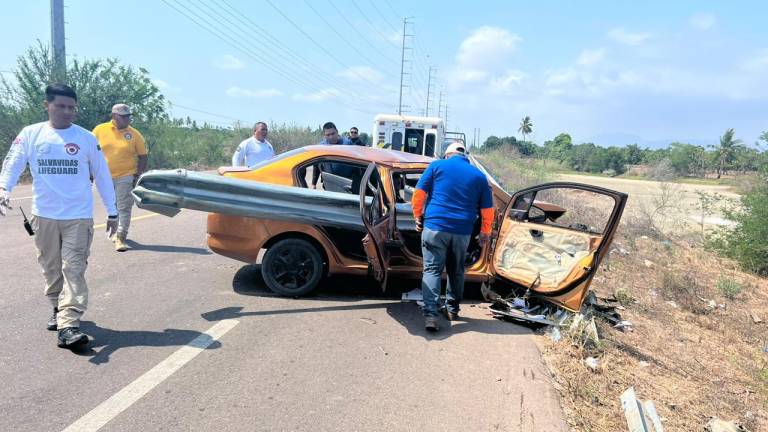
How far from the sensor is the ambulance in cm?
1909

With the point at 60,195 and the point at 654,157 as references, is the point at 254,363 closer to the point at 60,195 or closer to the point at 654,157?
the point at 60,195

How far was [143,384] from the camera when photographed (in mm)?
3336

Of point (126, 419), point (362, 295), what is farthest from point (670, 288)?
point (126, 419)

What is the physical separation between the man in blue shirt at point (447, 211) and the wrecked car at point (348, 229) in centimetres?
44

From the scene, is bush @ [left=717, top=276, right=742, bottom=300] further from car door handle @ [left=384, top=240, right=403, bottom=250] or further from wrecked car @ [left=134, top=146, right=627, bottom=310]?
car door handle @ [left=384, top=240, right=403, bottom=250]

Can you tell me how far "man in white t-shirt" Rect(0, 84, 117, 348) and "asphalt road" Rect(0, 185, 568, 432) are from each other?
0.38 m

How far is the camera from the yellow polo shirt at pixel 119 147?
6.82 metres

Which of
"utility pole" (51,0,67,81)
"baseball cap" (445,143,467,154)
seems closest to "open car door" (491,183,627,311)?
"baseball cap" (445,143,467,154)

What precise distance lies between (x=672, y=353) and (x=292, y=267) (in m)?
4.05

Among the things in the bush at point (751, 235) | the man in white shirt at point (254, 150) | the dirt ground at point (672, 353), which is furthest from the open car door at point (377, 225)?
the bush at point (751, 235)

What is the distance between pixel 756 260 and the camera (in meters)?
10.6

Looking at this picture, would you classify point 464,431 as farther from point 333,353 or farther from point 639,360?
point 639,360

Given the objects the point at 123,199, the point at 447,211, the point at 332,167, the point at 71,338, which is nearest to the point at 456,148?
the point at 447,211

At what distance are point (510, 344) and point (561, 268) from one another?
1093 millimetres
